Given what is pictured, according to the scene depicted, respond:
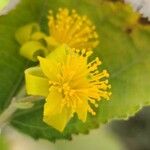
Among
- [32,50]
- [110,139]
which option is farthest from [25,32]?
[110,139]

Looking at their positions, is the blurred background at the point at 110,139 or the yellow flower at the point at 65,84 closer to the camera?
the yellow flower at the point at 65,84

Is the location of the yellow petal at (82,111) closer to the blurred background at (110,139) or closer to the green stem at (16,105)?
the green stem at (16,105)

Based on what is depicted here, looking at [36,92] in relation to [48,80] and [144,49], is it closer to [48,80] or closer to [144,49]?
[48,80]

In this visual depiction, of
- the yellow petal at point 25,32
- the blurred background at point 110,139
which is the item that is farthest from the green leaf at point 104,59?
the blurred background at point 110,139

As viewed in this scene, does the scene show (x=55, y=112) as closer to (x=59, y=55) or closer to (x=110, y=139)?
(x=59, y=55)

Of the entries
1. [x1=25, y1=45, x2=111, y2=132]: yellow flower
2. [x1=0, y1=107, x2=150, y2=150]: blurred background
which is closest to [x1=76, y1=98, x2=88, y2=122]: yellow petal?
[x1=25, y1=45, x2=111, y2=132]: yellow flower

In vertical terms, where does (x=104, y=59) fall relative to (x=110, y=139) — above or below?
above

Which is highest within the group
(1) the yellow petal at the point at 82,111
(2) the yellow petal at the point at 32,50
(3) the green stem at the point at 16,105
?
(2) the yellow petal at the point at 32,50

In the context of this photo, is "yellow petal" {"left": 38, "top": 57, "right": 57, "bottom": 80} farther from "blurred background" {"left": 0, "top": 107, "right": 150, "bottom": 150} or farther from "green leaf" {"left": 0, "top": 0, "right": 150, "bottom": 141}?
"blurred background" {"left": 0, "top": 107, "right": 150, "bottom": 150}
